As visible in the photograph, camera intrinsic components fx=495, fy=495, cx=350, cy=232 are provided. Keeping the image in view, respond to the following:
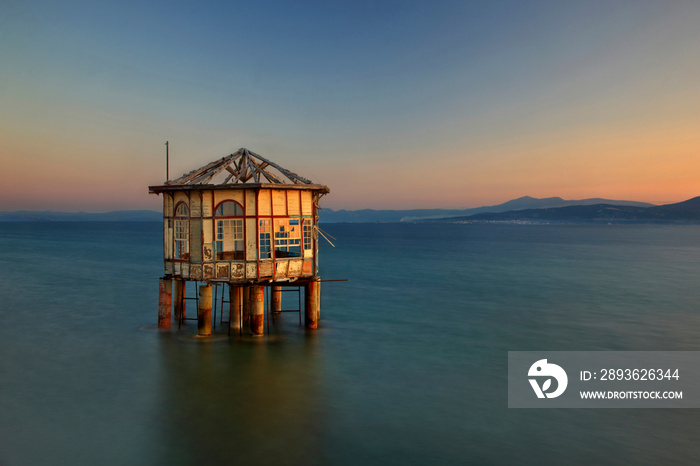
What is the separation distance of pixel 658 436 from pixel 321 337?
14321 mm

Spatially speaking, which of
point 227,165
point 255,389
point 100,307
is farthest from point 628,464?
point 100,307

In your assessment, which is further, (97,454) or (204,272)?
(204,272)

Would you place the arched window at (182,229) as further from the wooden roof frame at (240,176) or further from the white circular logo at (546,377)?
the white circular logo at (546,377)

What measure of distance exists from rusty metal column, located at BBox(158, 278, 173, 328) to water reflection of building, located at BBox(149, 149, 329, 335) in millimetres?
57

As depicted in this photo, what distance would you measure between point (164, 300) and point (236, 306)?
13.4 ft

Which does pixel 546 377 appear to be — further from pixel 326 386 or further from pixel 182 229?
pixel 182 229

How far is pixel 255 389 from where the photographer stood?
55.9ft

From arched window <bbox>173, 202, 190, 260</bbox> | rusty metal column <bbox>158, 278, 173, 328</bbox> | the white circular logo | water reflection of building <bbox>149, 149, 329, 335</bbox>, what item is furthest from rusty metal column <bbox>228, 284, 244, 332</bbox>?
the white circular logo

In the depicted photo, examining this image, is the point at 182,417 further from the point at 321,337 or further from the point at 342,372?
the point at 321,337

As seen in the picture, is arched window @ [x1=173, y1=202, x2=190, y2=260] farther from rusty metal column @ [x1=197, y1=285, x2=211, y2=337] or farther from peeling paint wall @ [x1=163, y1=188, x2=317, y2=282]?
rusty metal column @ [x1=197, y1=285, x2=211, y2=337]

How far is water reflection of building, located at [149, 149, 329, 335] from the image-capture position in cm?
2131

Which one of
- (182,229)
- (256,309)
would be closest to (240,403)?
(256,309)

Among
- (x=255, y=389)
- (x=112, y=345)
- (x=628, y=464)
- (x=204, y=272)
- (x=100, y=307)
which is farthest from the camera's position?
(x=100, y=307)

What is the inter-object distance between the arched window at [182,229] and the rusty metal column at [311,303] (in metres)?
5.77
